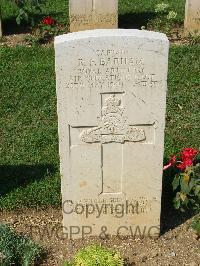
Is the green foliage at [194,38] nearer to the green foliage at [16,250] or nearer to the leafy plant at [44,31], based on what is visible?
the leafy plant at [44,31]

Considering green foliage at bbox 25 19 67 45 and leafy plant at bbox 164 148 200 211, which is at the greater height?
green foliage at bbox 25 19 67 45

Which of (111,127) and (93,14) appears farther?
(93,14)

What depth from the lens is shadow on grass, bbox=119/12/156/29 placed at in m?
9.60

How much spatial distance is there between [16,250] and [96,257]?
68cm

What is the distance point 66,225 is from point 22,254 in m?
0.49

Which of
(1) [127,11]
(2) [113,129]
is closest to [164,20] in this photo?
(1) [127,11]

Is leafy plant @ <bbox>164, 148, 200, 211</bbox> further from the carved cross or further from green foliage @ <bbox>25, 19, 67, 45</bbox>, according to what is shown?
green foliage @ <bbox>25, 19, 67, 45</bbox>

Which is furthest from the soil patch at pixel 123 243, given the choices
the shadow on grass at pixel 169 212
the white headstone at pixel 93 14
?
the white headstone at pixel 93 14

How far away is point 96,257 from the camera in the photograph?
13.5 feet

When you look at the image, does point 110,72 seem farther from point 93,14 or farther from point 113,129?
point 93,14

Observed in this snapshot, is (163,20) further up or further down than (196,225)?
further up

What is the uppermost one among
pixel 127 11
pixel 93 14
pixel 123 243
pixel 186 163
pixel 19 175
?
pixel 127 11

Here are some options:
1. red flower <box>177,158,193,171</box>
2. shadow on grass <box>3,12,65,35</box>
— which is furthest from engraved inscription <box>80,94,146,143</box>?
shadow on grass <box>3,12,65,35</box>

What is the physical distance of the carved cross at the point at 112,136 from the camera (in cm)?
406
